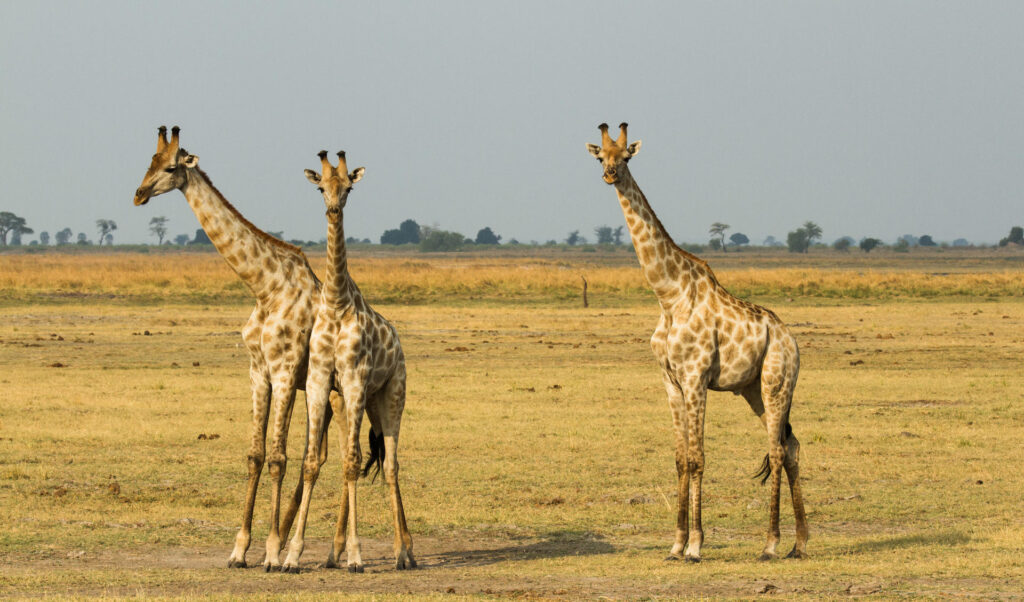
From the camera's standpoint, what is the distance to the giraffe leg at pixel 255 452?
1037 centimetres

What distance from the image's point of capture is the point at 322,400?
1034 centimetres

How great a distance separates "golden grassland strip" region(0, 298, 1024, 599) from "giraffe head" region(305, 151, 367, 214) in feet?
9.79

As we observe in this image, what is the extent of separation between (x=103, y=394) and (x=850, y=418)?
12598mm

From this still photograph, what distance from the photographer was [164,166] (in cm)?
1047

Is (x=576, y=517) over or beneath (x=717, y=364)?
beneath

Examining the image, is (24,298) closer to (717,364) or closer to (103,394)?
(103,394)

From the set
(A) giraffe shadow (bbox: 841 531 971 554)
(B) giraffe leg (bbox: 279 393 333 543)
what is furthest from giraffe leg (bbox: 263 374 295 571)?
(A) giraffe shadow (bbox: 841 531 971 554)

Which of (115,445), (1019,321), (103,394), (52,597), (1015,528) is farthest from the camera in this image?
(1019,321)

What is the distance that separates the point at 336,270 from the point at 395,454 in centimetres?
169

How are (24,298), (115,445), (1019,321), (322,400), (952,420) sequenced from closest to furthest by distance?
1. (322,400)
2. (115,445)
3. (952,420)
4. (1019,321)
5. (24,298)

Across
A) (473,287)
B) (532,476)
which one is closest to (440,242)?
(473,287)

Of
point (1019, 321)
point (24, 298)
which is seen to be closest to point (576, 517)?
point (1019, 321)

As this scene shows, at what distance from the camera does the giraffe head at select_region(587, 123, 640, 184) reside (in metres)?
10.8

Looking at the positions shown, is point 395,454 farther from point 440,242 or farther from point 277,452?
point 440,242
